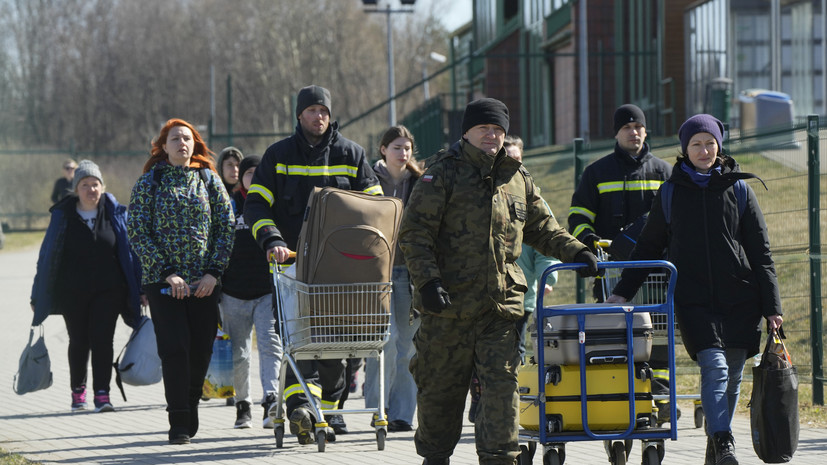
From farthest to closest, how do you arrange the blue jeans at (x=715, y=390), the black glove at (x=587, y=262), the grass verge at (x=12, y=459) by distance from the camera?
the grass verge at (x=12, y=459) → the blue jeans at (x=715, y=390) → the black glove at (x=587, y=262)

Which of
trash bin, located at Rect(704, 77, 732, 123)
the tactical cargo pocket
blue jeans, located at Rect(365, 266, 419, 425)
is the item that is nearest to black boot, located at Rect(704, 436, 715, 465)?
the tactical cargo pocket

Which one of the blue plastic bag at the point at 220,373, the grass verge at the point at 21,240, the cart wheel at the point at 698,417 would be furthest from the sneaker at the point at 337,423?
the grass verge at the point at 21,240

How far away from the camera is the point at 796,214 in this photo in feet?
32.9

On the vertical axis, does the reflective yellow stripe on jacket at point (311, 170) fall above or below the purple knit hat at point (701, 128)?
below

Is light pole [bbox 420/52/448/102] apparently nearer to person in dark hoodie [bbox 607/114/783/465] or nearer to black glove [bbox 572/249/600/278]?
person in dark hoodie [bbox 607/114/783/465]

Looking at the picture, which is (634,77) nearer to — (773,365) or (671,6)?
Answer: (671,6)

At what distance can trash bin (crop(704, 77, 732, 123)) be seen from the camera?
84.9ft

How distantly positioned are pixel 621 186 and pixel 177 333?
3138 mm

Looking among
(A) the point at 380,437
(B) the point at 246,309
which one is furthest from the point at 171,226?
(A) the point at 380,437

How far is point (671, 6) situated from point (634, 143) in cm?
2323

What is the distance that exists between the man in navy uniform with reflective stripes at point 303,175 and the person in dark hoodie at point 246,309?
109cm

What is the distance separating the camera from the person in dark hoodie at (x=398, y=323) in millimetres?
8875

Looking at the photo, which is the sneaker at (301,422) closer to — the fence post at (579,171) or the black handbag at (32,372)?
the black handbag at (32,372)

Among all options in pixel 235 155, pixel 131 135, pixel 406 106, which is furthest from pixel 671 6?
pixel 131 135
